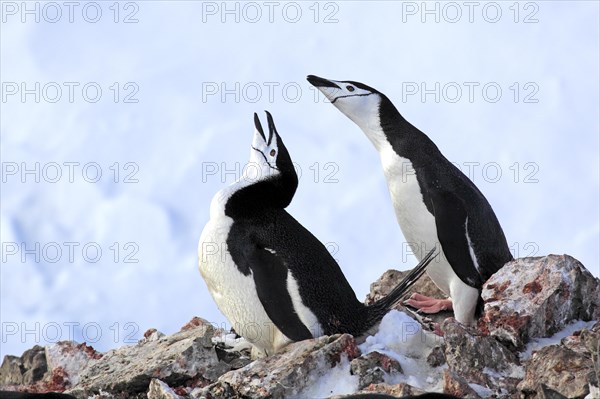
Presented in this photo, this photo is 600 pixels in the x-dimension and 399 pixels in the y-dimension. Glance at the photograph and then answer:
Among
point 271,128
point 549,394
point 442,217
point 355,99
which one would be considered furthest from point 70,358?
point 549,394

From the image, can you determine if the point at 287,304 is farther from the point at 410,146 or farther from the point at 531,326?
the point at 410,146

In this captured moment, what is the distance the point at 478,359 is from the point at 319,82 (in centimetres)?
373

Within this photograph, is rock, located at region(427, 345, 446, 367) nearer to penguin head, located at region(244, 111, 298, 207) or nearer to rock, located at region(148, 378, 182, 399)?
penguin head, located at region(244, 111, 298, 207)

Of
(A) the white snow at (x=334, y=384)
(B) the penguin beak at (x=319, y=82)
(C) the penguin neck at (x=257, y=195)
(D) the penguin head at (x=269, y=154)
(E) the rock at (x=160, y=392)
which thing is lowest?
(A) the white snow at (x=334, y=384)

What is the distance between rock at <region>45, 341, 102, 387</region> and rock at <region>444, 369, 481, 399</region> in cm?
334

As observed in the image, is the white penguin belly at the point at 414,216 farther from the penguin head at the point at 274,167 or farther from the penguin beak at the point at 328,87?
the penguin head at the point at 274,167

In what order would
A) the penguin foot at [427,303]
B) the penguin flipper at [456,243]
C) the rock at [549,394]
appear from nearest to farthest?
the rock at [549,394] < the penguin flipper at [456,243] < the penguin foot at [427,303]

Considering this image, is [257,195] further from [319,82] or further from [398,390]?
[398,390]

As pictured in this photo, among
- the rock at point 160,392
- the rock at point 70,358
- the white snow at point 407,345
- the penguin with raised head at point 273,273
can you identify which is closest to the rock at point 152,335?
the rock at point 70,358

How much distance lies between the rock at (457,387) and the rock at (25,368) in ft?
13.3

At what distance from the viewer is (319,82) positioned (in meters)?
10.7

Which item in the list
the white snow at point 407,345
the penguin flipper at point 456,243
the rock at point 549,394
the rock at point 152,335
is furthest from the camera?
the penguin flipper at point 456,243

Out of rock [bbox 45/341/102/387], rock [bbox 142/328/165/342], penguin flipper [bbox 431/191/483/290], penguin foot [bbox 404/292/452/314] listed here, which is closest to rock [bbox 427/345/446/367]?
penguin flipper [bbox 431/191/483/290]

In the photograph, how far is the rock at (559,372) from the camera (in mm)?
6898
